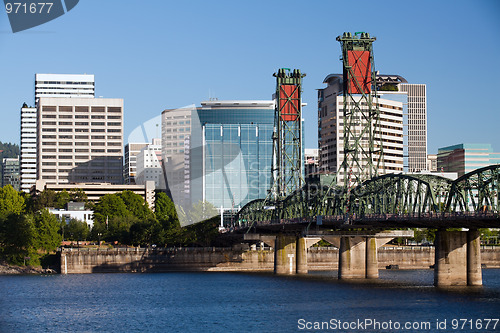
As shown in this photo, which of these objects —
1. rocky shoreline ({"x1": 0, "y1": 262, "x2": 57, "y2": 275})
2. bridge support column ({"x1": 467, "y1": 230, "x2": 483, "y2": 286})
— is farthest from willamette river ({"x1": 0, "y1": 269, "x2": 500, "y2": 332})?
rocky shoreline ({"x1": 0, "y1": 262, "x2": 57, "y2": 275})

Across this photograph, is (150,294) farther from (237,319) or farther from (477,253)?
(477,253)

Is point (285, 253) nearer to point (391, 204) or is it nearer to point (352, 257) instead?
point (352, 257)

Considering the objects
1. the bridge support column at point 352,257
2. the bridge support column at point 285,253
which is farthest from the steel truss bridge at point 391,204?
the bridge support column at point 285,253

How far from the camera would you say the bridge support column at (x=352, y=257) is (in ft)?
500

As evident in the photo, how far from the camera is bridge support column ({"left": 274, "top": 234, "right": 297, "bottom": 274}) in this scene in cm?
17662

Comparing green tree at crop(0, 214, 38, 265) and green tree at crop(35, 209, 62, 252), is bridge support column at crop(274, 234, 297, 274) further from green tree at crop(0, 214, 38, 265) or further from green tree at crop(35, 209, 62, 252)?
green tree at crop(0, 214, 38, 265)

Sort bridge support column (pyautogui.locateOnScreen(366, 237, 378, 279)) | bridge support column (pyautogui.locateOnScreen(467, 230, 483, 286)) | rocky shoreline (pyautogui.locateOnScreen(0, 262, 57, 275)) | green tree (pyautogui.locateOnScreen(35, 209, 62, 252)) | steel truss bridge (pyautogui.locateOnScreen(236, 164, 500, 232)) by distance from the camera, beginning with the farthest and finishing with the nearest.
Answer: green tree (pyautogui.locateOnScreen(35, 209, 62, 252)) → rocky shoreline (pyautogui.locateOnScreen(0, 262, 57, 275)) → bridge support column (pyautogui.locateOnScreen(366, 237, 378, 279)) → bridge support column (pyautogui.locateOnScreen(467, 230, 483, 286)) → steel truss bridge (pyautogui.locateOnScreen(236, 164, 500, 232))

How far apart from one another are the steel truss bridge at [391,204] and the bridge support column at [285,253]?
491cm

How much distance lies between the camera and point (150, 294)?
130 m

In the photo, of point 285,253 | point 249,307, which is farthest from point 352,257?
point 249,307

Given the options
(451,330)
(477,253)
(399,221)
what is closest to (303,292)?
(399,221)

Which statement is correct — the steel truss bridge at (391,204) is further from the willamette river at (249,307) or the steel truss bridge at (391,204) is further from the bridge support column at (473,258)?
the willamette river at (249,307)

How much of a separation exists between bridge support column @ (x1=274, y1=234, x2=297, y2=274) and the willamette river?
23725 millimetres

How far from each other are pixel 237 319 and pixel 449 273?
39617mm
